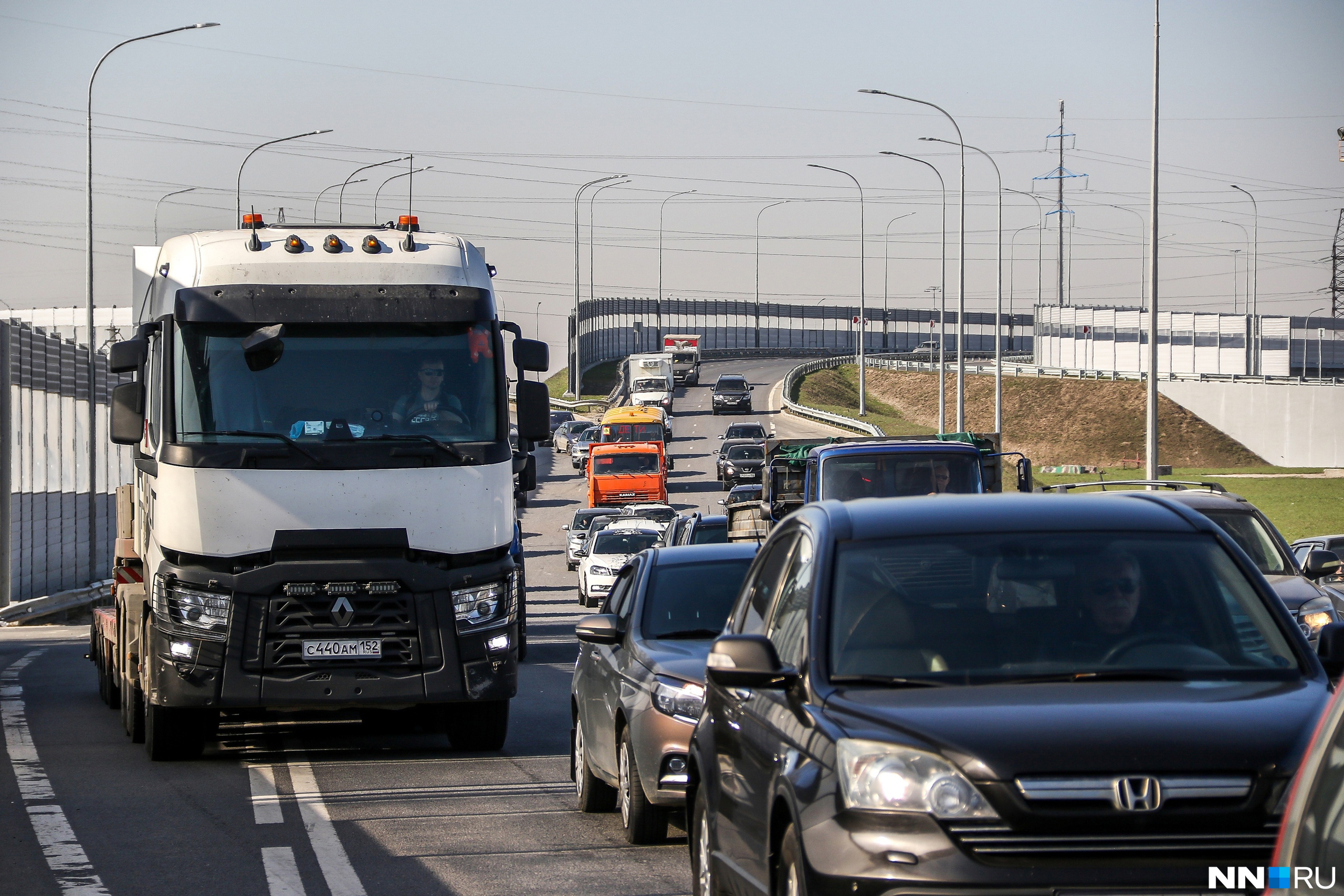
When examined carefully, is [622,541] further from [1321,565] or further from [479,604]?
[479,604]

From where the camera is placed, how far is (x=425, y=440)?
11609 mm

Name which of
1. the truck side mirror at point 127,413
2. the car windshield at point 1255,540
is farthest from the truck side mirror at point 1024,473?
the truck side mirror at point 127,413

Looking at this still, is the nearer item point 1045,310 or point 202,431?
point 202,431

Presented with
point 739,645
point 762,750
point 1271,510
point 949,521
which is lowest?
point 1271,510

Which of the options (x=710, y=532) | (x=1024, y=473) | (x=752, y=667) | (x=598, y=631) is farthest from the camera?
(x=710, y=532)

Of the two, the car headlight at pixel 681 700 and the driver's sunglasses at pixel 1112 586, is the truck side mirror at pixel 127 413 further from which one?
the driver's sunglasses at pixel 1112 586

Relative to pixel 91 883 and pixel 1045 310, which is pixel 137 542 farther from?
pixel 1045 310

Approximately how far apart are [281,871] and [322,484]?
3.75 m

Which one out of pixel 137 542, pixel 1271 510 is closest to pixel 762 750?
pixel 137 542

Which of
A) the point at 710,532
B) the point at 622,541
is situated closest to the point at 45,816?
the point at 710,532

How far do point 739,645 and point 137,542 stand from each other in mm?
9798

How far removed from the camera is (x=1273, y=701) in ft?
15.9

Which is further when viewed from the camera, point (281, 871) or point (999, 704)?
point (281, 871)

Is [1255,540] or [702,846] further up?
[1255,540]
